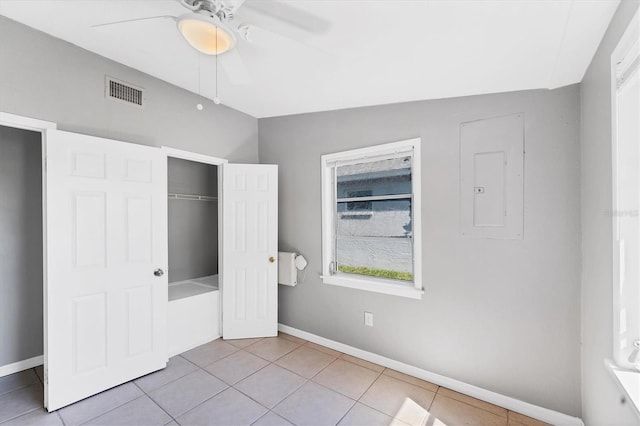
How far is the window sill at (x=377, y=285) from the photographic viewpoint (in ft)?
8.34

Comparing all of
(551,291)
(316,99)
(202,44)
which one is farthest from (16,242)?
(551,291)

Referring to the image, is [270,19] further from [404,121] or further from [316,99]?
[404,121]

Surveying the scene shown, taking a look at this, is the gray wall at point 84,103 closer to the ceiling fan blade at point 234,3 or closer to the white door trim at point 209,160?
the white door trim at point 209,160

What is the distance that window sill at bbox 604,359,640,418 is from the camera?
3.60 feet

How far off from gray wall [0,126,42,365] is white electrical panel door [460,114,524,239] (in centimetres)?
394

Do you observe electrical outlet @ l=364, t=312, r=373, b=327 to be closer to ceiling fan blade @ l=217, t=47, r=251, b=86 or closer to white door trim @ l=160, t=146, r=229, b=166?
white door trim @ l=160, t=146, r=229, b=166

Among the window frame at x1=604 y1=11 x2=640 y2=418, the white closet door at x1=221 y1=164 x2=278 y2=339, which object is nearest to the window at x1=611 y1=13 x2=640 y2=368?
the window frame at x1=604 y1=11 x2=640 y2=418

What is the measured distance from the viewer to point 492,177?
7.08ft

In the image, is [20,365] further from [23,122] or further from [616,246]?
[616,246]

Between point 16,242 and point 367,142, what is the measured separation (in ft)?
11.3

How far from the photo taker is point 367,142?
2801mm

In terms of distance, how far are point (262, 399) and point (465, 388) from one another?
162 centimetres

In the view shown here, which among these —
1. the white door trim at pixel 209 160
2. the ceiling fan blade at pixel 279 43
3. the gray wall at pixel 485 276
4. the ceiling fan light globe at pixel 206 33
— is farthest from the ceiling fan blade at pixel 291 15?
the white door trim at pixel 209 160

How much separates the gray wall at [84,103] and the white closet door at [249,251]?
47cm
